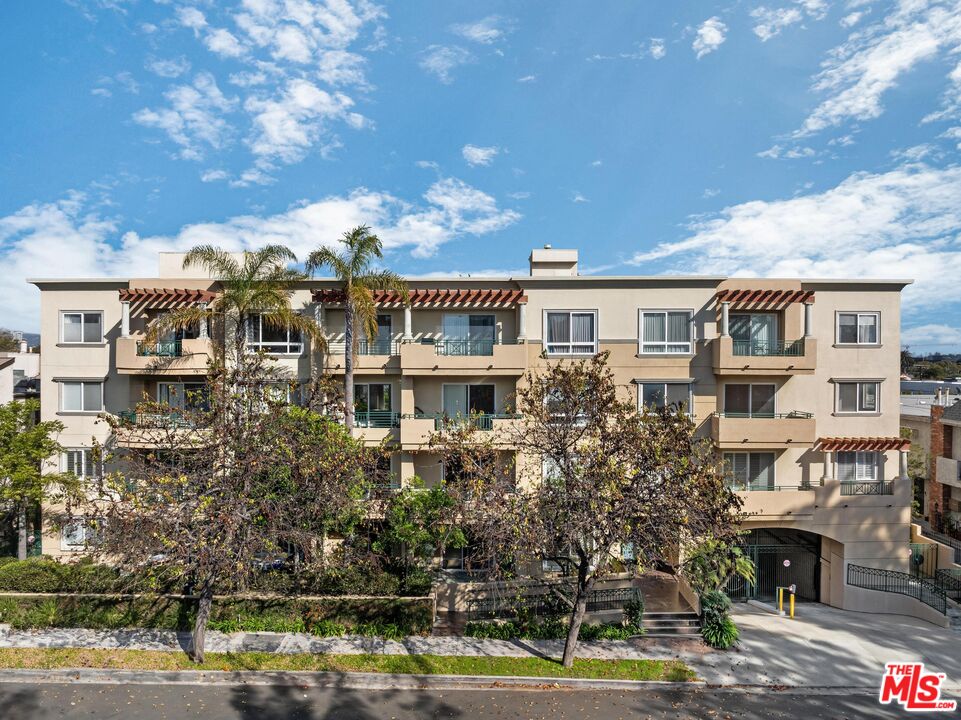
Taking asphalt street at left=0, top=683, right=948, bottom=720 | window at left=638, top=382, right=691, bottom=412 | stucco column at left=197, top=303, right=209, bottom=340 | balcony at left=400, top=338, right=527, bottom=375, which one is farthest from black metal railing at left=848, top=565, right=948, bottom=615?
stucco column at left=197, top=303, right=209, bottom=340

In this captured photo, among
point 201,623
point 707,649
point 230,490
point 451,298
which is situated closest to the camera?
point 230,490

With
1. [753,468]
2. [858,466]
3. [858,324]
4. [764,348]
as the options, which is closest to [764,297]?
[764,348]

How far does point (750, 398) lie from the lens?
21938 millimetres

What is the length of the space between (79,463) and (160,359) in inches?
235

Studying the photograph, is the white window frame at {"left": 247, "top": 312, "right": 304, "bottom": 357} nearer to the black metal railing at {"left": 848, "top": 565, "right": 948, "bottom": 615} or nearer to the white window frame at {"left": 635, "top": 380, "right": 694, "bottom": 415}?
the white window frame at {"left": 635, "top": 380, "right": 694, "bottom": 415}

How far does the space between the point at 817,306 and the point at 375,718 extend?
2150 centimetres

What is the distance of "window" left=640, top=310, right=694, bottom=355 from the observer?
71.3 ft

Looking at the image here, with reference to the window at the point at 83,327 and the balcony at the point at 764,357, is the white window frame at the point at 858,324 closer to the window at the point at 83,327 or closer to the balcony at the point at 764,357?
the balcony at the point at 764,357

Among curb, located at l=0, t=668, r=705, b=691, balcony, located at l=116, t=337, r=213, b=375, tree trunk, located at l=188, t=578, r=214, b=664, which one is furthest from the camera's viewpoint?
balcony, located at l=116, t=337, r=213, b=375

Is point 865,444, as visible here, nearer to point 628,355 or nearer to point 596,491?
point 628,355

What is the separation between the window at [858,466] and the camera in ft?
71.3

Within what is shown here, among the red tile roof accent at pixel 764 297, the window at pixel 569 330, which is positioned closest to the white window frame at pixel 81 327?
the window at pixel 569 330

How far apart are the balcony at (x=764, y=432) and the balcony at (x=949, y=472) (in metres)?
14.3

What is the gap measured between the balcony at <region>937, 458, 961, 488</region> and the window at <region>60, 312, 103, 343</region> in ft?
137
